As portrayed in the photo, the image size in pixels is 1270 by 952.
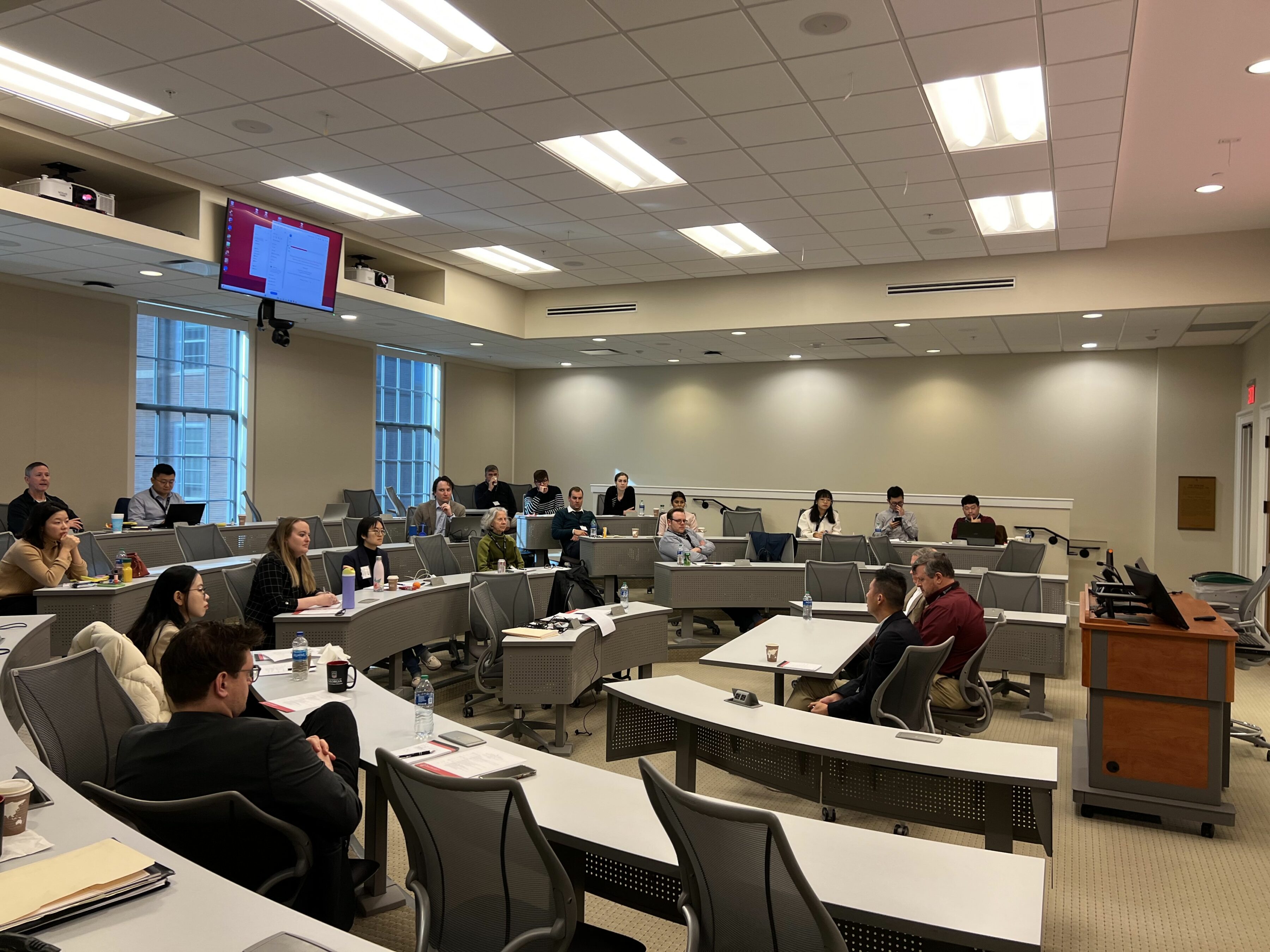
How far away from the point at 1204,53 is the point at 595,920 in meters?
5.16

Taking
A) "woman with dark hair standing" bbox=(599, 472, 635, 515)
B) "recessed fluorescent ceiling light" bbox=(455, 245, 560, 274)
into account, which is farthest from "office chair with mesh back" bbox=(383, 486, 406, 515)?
"recessed fluorescent ceiling light" bbox=(455, 245, 560, 274)

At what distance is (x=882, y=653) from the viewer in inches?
159

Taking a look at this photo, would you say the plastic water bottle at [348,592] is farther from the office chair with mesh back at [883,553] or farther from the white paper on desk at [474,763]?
the office chair with mesh back at [883,553]

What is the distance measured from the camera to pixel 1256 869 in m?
3.78

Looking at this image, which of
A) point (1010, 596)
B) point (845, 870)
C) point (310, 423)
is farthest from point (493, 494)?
point (845, 870)

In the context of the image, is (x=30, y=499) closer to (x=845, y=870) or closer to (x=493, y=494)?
(x=493, y=494)

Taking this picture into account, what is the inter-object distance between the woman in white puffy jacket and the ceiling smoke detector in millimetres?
3980

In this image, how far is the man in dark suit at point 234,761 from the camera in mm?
2246

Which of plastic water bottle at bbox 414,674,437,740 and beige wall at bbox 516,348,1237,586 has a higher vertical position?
beige wall at bbox 516,348,1237,586

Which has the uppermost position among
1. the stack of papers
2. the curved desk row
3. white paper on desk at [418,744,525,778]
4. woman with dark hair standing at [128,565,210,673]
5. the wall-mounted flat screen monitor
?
the wall-mounted flat screen monitor

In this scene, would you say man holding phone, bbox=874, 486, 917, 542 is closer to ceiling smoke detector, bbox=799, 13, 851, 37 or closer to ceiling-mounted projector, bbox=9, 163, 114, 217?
ceiling smoke detector, bbox=799, 13, 851, 37

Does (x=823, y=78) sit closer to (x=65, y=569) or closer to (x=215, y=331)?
(x=65, y=569)

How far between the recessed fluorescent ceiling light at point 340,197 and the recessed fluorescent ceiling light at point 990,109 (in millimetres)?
4410

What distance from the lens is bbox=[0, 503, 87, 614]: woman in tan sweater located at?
17.4 ft
